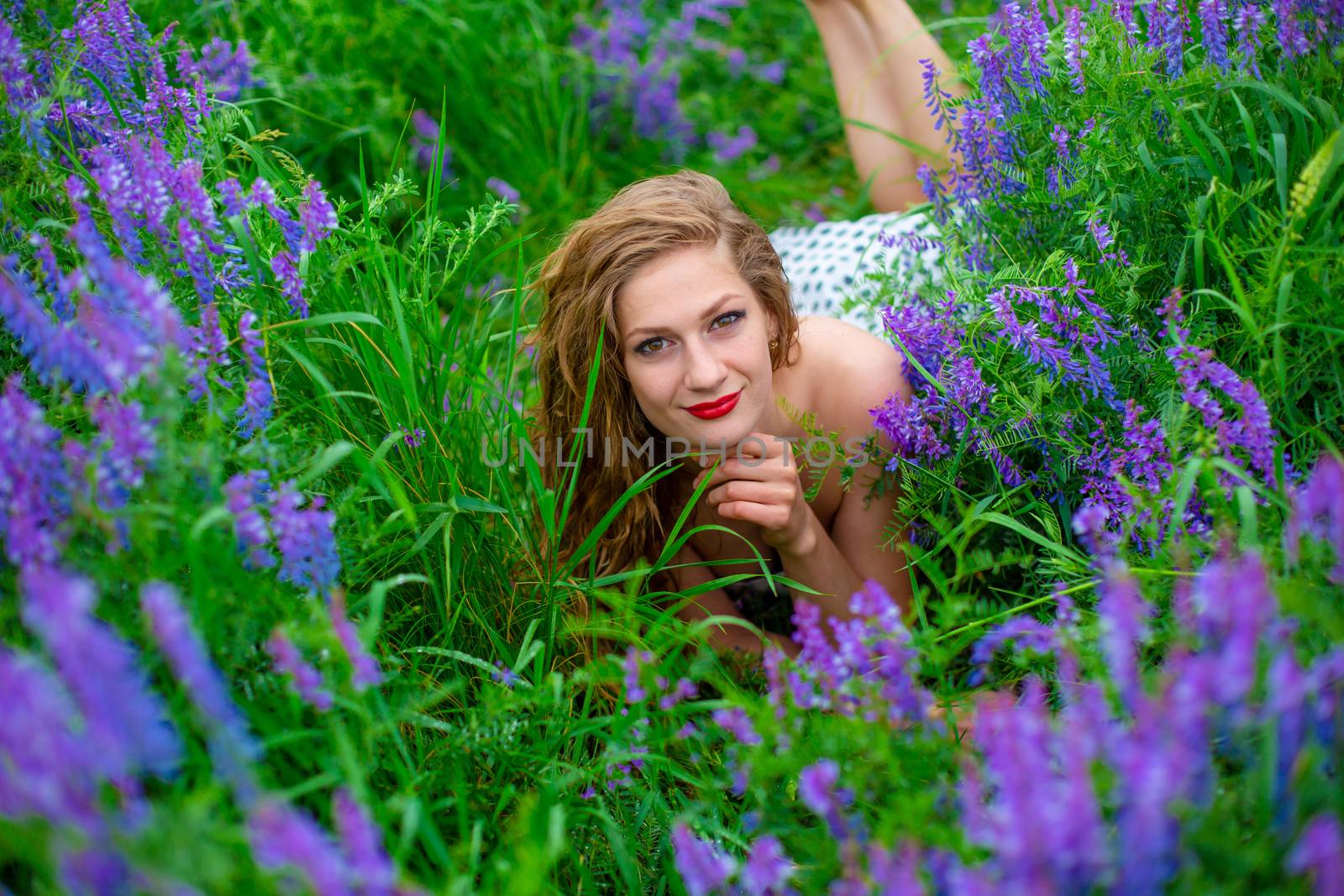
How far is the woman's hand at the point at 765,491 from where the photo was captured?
7.81 feet

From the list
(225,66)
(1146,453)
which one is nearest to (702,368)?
(1146,453)

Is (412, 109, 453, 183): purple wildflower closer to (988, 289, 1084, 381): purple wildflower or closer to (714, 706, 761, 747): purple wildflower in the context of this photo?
(988, 289, 1084, 381): purple wildflower

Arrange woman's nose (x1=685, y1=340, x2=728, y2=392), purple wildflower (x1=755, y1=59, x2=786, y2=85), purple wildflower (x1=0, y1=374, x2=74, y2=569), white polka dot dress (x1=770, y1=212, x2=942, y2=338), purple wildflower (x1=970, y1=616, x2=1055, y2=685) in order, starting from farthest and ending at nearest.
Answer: purple wildflower (x1=755, y1=59, x2=786, y2=85), white polka dot dress (x1=770, y1=212, x2=942, y2=338), woman's nose (x1=685, y1=340, x2=728, y2=392), purple wildflower (x1=970, y1=616, x2=1055, y2=685), purple wildflower (x1=0, y1=374, x2=74, y2=569)

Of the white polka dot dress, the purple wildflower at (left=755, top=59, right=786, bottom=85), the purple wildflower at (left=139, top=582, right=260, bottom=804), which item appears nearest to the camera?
the purple wildflower at (left=139, top=582, right=260, bottom=804)

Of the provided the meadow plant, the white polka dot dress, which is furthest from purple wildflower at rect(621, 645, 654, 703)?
the white polka dot dress

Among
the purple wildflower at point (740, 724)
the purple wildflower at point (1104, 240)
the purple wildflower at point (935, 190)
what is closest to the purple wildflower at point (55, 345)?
the purple wildflower at point (740, 724)

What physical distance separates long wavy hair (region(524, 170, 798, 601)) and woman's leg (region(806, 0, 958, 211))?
124cm

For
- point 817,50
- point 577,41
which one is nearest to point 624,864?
point 577,41

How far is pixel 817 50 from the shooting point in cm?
483

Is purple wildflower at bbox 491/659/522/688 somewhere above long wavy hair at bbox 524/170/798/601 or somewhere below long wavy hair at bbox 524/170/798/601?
below

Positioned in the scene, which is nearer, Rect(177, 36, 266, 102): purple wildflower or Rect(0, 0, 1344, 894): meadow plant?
Rect(0, 0, 1344, 894): meadow plant

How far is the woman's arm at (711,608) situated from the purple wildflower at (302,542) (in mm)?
1260

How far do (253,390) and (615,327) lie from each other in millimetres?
913

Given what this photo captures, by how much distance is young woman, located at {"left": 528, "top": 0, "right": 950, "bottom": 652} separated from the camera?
2.31m
